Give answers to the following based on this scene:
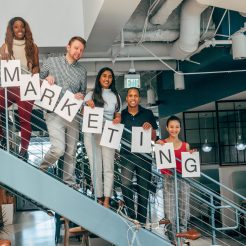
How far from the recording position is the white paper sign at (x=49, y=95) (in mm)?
3936

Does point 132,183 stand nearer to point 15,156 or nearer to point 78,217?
point 78,217

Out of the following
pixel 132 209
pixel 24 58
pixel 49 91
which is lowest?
pixel 132 209

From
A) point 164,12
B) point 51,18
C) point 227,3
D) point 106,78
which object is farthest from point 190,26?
point 106,78

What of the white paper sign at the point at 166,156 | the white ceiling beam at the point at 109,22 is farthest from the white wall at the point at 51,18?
the white paper sign at the point at 166,156

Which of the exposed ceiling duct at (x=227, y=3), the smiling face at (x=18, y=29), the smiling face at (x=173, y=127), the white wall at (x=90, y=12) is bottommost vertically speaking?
the smiling face at (x=173, y=127)

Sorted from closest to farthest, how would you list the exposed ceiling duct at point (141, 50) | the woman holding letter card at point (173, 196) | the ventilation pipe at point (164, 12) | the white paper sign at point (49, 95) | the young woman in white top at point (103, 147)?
the white paper sign at point (49, 95)
the young woman in white top at point (103, 147)
the woman holding letter card at point (173, 196)
the ventilation pipe at point (164, 12)
the exposed ceiling duct at point (141, 50)

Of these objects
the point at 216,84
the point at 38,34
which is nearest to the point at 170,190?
the point at 38,34

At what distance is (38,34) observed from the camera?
6.07 metres

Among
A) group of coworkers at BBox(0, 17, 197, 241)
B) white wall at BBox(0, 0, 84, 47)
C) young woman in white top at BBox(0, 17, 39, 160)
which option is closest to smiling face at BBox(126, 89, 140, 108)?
group of coworkers at BBox(0, 17, 197, 241)

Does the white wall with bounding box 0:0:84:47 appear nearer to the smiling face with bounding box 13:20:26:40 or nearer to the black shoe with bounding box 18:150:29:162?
the smiling face with bounding box 13:20:26:40

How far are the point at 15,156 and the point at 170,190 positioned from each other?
1443mm

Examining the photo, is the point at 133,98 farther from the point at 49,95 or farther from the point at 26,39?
the point at 26,39

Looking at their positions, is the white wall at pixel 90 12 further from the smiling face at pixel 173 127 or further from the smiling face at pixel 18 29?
the smiling face at pixel 173 127

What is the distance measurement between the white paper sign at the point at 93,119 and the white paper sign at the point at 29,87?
16.4 inches
